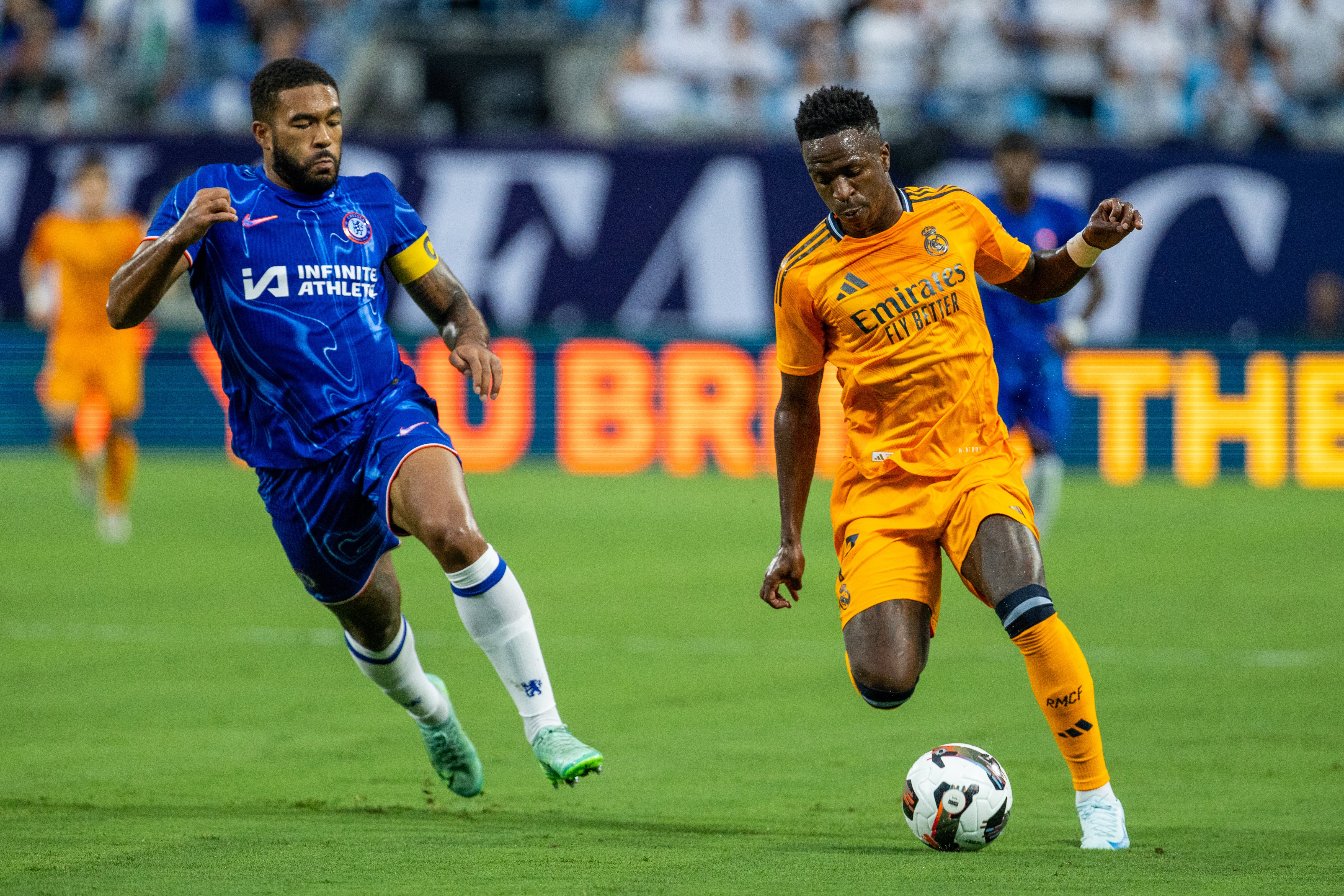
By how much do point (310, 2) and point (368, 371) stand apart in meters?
17.6

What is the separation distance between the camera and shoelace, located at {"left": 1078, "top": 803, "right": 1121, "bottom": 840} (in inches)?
210

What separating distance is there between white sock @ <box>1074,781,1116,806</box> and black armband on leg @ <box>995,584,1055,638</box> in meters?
0.54

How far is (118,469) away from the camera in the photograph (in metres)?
14.5

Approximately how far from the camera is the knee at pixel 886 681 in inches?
219

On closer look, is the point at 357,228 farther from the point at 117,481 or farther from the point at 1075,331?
the point at 117,481

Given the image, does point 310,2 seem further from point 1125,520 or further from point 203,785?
point 203,785

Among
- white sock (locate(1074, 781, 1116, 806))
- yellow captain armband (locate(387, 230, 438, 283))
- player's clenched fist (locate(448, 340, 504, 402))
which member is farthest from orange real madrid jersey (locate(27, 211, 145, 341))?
white sock (locate(1074, 781, 1116, 806))

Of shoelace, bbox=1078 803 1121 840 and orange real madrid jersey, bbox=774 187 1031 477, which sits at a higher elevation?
orange real madrid jersey, bbox=774 187 1031 477

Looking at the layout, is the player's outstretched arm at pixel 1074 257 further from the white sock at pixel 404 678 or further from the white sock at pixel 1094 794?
the white sock at pixel 404 678

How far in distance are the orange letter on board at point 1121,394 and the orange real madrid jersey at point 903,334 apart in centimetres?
1179

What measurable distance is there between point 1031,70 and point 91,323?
11.0 meters

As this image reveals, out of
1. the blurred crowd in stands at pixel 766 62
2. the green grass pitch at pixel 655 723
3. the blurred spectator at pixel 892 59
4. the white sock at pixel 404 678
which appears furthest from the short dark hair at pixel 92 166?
the white sock at pixel 404 678

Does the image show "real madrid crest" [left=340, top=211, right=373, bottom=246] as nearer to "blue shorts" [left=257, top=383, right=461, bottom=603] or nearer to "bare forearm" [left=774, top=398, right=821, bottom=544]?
"blue shorts" [left=257, top=383, right=461, bottom=603]

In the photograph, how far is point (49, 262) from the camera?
49.8 ft
